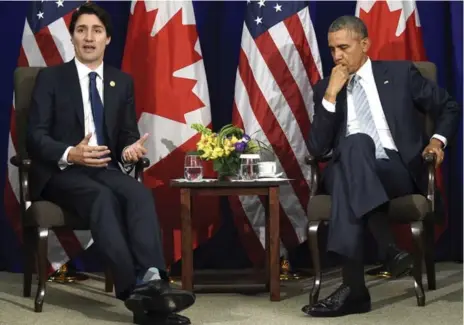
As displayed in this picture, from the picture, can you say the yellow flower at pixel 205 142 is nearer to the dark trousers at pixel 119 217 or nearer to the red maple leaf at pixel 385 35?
the dark trousers at pixel 119 217

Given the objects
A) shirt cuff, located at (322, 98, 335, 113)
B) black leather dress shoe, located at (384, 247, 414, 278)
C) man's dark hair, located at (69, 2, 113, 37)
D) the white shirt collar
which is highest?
man's dark hair, located at (69, 2, 113, 37)

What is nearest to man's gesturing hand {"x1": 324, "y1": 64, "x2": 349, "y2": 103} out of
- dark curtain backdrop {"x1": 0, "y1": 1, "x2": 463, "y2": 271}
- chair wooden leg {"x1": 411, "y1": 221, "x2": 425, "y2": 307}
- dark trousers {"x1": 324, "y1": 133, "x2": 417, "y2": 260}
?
dark trousers {"x1": 324, "y1": 133, "x2": 417, "y2": 260}

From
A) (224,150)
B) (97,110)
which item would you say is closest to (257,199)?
(224,150)

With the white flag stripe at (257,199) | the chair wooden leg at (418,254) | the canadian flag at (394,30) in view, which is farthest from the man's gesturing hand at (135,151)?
the canadian flag at (394,30)

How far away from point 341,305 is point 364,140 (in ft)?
2.37

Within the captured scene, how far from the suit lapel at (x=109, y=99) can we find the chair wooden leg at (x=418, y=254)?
1517mm

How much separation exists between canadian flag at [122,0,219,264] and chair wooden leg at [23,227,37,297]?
32.3 inches

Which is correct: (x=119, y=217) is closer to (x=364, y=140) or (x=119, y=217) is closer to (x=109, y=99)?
(x=109, y=99)

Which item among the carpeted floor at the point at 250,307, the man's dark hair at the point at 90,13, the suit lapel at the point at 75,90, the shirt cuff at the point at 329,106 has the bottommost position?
the carpeted floor at the point at 250,307

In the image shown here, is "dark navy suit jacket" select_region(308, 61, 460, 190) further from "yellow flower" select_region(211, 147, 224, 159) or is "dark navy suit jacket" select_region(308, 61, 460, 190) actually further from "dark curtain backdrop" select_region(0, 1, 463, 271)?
"dark curtain backdrop" select_region(0, 1, 463, 271)

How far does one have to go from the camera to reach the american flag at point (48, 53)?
16.4 ft

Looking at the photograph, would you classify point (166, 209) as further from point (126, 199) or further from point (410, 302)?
point (410, 302)

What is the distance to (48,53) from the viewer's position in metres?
5.02

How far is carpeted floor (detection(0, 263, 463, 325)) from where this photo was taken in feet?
12.5
